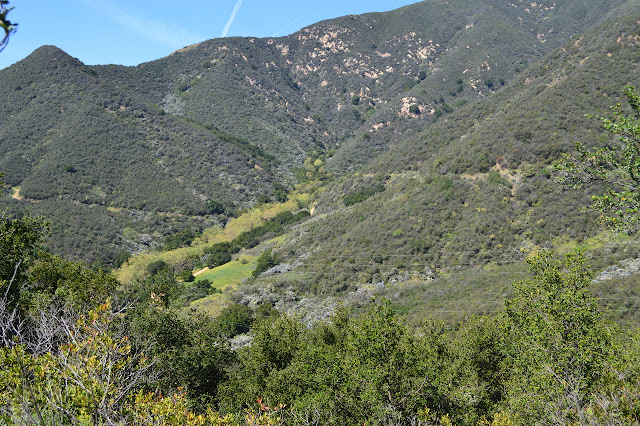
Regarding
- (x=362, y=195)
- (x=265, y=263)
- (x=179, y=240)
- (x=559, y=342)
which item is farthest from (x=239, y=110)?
(x=559, y=342)

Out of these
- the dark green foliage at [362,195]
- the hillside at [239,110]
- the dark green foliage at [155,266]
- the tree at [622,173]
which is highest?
the hillside at [239,110]

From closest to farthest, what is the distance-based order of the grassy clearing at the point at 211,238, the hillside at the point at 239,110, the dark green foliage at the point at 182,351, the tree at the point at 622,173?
the tree at the point at 622,173
the dark green foliage at the point at 182,351
the grassy clearing at the point at 211,238
the hillside at the point at 239,110

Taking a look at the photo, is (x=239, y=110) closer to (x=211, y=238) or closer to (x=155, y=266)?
(x=211, y=238)

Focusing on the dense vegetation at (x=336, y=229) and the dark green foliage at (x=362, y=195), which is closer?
the dense vegetation at (x=336, y=229)

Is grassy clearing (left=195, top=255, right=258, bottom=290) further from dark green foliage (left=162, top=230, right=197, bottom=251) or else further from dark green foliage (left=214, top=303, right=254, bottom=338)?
dark green foliage (left=162, top=230, right=197, bottom=251)

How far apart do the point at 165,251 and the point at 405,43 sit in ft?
418

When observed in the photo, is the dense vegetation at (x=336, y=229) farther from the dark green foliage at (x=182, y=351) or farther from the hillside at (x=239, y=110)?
the hillside at (x=239, y=110)

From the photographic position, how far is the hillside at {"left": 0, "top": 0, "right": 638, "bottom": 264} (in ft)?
260

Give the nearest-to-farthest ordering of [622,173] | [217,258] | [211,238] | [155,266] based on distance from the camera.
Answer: [622,173] → [155,266] → [217,258] → [211,238]

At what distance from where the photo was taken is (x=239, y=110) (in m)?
131

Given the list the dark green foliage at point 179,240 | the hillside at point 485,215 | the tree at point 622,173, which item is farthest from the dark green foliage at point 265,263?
the tree at point 622,173

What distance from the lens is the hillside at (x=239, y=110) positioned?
260ft

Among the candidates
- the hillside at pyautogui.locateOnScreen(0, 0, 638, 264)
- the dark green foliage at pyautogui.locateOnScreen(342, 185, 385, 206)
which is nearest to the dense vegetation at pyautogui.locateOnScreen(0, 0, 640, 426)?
the dark green foliage at pyautogui.locateOnScreen(342, 185, 385, 206)

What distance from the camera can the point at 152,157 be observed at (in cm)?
9888
